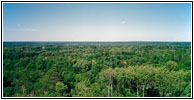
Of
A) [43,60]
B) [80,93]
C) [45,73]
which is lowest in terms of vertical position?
[80,93]

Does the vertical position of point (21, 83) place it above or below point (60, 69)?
below

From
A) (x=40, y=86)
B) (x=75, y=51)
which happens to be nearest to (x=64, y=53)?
(x=75, y=51)

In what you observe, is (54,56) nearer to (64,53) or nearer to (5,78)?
(64,53)

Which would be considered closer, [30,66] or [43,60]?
[30,66]

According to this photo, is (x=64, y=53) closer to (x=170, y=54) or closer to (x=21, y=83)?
(x=21, y=83)

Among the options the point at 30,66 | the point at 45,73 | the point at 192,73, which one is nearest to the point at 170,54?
the point at 192,73

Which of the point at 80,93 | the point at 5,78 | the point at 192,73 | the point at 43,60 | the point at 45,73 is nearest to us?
the point at 192,73

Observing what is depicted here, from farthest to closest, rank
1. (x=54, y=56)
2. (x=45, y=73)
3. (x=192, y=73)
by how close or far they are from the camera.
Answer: (x=54, y=56), (x=45, y=73), (x=192, y=73)
